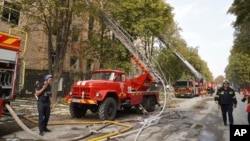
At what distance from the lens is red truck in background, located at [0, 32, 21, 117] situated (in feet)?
27.4

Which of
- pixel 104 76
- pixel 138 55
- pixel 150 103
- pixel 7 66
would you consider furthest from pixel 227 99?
pixel 138 55

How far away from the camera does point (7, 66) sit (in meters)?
8.65

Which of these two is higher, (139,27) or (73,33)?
(139,27)

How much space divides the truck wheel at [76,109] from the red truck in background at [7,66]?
468 centimetres

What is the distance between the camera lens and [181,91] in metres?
37.3

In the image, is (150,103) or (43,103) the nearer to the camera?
(43,103)

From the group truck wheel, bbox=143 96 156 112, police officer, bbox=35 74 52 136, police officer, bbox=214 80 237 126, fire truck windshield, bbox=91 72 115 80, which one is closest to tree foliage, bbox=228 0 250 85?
truck wheel, bbox=143 96 156 112

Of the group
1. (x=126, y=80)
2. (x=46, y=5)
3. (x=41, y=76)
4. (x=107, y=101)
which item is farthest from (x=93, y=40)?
(x=107, y=101)

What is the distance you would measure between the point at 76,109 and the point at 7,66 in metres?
5.14

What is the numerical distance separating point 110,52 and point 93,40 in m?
2.14

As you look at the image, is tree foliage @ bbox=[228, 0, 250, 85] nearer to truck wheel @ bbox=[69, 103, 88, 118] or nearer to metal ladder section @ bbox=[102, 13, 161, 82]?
metal ladder section @ bbox=[102, 13, 161, 82]

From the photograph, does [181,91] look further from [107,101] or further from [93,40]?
[107,101]

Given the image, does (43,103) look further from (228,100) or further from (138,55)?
(138,55)

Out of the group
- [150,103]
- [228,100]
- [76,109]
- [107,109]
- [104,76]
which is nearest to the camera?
[228,100]
